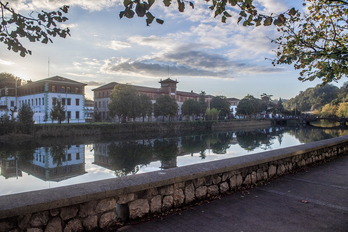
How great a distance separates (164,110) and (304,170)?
142ft

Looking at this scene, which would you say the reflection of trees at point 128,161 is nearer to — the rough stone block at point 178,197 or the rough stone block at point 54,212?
the rough stone block at point 178,197

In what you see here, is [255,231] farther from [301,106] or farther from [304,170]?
[301,106]

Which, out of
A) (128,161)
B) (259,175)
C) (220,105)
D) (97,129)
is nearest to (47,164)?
(128,161)

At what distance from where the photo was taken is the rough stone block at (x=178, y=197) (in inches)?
144

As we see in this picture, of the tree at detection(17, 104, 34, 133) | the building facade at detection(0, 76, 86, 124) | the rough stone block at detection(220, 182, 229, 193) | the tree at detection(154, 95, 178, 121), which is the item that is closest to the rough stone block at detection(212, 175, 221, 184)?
the rough stone block at detection(220, 182, 229, 193)

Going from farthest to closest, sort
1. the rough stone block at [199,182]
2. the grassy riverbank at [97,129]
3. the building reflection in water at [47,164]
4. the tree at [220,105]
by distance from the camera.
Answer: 1. the tree at [220,105]
2. the grassy riverbank at [97,129]
3. the building reflection in water at [47,164]
4. the rough stone block at [199,182]

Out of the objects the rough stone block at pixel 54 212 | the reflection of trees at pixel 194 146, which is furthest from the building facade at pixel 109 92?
the rough stone block at pixel 54 212

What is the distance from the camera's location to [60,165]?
48.4 feet

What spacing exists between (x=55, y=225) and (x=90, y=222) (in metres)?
0.40

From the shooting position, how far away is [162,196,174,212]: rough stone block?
11.6ft

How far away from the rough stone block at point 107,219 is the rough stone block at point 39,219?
2.08 feet

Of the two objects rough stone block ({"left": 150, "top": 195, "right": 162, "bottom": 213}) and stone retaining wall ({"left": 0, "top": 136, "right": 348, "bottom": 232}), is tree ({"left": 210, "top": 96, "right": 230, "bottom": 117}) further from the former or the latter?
rough stone block ({"left": 150, "top": 195, "right": 162, "bottom": 213})

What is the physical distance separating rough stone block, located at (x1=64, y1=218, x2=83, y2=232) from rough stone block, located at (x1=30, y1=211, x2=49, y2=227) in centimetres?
25

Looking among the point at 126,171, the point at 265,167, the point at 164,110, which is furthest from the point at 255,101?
the point at 265,167
